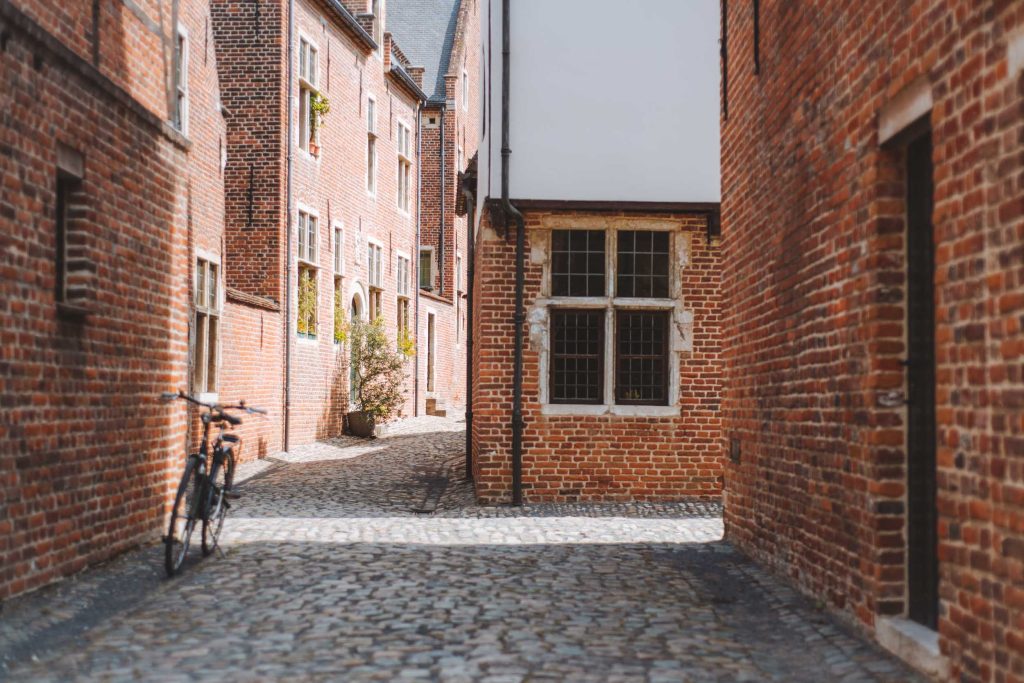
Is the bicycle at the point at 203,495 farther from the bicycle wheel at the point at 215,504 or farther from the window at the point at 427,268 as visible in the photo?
the window at the point at 427,268

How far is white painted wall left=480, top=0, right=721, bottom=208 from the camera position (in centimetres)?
1298

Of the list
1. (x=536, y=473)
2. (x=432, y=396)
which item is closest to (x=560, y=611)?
(x=536, y=473)

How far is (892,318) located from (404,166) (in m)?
25.9

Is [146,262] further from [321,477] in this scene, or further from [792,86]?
[321,477]

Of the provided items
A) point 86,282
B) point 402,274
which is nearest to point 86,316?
point 86,282

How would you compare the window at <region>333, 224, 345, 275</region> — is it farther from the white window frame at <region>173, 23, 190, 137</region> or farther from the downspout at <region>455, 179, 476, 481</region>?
the white window frame at <region>173, 23, 190, 137</region>

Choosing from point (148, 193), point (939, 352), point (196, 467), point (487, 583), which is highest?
point (148, 193)

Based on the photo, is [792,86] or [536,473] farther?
[536,473]

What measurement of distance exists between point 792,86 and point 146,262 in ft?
16.9

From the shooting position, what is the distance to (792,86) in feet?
23.7

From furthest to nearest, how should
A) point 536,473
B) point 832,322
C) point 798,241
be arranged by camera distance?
1. point 536,473
2. point 798,241
3. point 832,322

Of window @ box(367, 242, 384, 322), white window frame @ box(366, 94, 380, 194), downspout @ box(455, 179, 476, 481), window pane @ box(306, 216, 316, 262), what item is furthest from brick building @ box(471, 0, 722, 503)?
white window frame @ box(366, 94, 380, 194)

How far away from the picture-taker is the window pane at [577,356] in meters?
13.1

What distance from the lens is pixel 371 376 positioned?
940 inches
